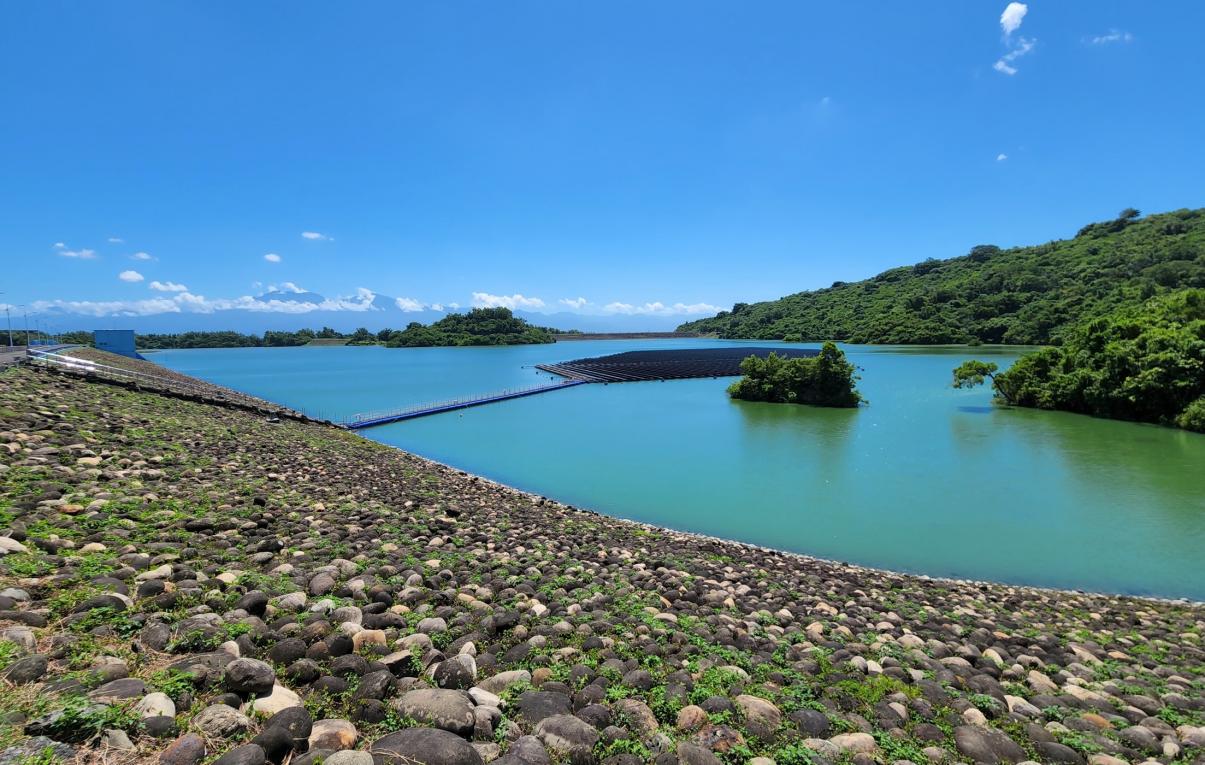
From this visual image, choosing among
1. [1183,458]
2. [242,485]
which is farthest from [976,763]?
[1183,458]

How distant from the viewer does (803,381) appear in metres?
40.6

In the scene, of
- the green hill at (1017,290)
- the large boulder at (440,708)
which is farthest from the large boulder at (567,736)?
the green hill at (1017,290)

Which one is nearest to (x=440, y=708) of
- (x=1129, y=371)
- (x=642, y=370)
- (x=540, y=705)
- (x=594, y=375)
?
(x=540, y=705)

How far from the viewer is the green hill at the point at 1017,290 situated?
85625 millimetres

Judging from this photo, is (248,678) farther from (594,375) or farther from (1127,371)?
(594,375)

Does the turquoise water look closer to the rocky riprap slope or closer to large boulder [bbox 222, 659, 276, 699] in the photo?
the rocky riprap slope

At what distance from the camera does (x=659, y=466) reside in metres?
21.1

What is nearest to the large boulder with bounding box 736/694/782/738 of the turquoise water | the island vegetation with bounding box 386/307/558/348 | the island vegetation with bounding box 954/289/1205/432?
the turquoise water

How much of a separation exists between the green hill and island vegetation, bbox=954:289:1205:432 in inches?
1967

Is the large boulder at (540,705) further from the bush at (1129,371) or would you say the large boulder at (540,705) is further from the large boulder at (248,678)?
the bush at (1129,371)

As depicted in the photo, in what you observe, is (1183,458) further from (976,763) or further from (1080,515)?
(976,763)

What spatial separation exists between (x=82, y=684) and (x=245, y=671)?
0.79m

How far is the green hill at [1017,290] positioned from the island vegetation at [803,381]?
59.1 m

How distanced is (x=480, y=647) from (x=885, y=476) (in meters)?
19.1
